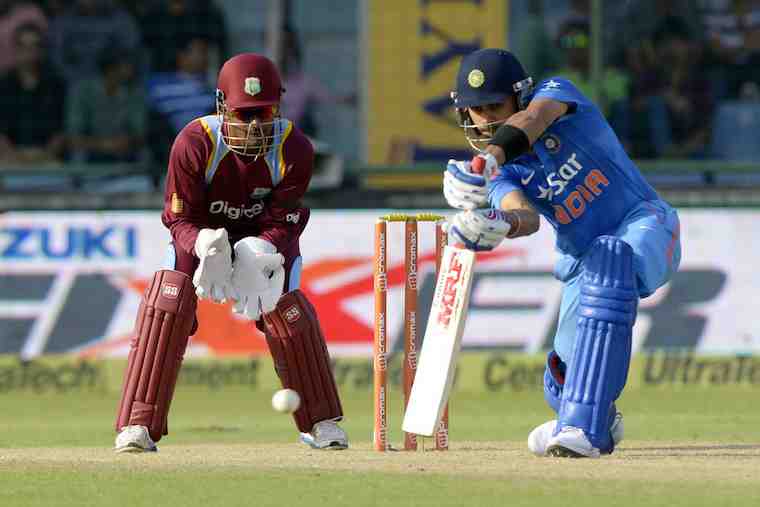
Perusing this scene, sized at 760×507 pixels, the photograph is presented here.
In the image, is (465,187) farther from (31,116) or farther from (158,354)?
(31,116)

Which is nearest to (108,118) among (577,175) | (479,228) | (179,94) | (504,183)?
(179,94)

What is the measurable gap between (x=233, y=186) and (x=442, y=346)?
1.32 meters

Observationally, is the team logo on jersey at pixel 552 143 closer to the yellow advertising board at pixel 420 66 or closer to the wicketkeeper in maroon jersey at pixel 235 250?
the wicketkeeper in maroon jersey at pixel 235 250

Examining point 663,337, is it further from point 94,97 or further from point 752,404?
point 94,97

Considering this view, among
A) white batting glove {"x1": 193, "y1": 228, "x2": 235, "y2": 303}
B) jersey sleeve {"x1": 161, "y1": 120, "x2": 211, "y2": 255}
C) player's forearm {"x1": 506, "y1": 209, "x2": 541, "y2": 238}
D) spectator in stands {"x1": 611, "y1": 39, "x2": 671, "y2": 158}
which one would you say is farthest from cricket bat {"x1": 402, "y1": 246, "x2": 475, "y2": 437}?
spectator in stands {"x1": 611, "y1": 39, "x2": 671, "y2": 158}

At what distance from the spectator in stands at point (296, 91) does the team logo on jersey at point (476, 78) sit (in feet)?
22.4

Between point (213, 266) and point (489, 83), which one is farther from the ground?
point (489, 83)

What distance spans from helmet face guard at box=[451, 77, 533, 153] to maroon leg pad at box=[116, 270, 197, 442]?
1.33 meters

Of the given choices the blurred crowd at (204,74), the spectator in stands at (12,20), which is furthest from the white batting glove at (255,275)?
the spectator in stands at (12,20)

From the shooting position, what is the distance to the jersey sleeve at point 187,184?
22.3 feet

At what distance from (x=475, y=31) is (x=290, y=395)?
685 centimetres

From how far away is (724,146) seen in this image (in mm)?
13109

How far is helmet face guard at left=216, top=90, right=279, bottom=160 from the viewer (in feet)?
22.2

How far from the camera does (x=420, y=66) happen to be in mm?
13320
